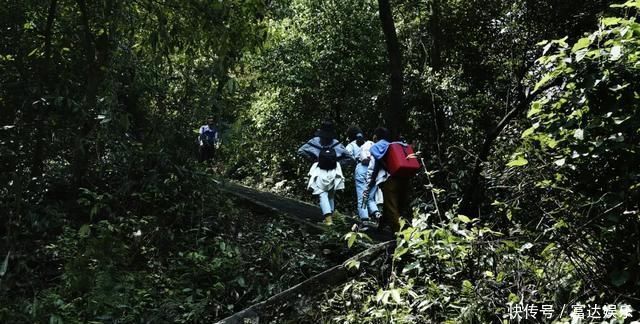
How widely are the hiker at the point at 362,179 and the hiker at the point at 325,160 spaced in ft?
1.70

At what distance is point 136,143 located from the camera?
7676 mm

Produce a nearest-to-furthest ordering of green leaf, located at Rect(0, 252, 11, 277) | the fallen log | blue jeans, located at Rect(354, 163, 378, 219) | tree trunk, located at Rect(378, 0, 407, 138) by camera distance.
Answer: the fallen log
green leaf, located at Rect(0, 252, 11, 277)
blue jeans, located at Rect(354, 163, 378, 219)
tree trunk, located at Rect(378, 0, 407, 138)

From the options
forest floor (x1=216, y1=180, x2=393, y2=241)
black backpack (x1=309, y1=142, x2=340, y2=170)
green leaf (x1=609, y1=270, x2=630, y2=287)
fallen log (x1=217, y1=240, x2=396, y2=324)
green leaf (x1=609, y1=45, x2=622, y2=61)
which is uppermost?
green leaf (x1=609, y1=45, x2=622, y2=61)

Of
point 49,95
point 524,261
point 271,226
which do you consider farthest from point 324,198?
point 524,261

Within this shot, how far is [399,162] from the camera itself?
7.56m

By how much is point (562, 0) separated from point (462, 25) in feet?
11.5

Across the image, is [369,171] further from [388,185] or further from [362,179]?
[362,179]

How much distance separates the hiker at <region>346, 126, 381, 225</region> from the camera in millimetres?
9009

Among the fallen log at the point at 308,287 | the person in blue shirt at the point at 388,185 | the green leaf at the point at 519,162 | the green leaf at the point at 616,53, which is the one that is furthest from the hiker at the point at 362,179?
the green leaf at the point at 616,53

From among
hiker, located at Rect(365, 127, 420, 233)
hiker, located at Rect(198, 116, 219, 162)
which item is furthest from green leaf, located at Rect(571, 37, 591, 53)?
hiker, located at Rect(198, 116, 219, 162)

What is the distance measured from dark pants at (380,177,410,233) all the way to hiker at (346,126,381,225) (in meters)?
0.59

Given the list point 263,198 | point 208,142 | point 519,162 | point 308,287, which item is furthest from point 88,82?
point 519,162

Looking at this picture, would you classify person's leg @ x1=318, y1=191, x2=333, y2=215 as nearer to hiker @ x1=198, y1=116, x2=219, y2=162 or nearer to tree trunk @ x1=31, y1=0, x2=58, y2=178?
tree trunk @ x1=31, y1=0, x2=58, y2=178

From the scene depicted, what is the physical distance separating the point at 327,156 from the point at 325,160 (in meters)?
0.07
